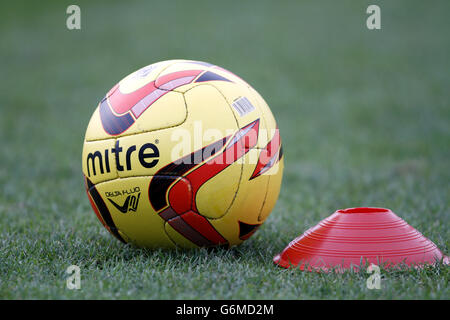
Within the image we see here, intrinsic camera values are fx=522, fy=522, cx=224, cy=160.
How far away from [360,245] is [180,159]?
119cm

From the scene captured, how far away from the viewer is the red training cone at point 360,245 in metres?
3.06

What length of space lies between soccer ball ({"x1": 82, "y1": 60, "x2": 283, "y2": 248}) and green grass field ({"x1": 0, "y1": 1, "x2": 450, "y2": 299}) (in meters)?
0.23

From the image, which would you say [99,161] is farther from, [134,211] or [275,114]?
[275,114]

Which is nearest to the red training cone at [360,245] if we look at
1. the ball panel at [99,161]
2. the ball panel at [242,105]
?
the ball panel at [242,105]

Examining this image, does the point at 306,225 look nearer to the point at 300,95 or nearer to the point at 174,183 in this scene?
the point at 174,183

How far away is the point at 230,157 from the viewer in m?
3.09

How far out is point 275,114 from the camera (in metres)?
10.1

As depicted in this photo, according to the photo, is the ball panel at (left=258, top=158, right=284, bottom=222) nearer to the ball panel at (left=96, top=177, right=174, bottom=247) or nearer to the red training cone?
the red training cone

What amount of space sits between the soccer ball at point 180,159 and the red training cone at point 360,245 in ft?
1.26

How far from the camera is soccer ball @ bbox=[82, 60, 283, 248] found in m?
3.05

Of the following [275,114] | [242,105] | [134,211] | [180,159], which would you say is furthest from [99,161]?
[275,114]

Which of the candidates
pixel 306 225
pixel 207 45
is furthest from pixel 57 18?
pixel 306 225

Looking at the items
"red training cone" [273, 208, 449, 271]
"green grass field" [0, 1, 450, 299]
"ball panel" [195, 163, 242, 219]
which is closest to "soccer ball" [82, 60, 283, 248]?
"ball panel" [195, 163, 242, 219]

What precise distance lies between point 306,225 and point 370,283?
161 centimetres
